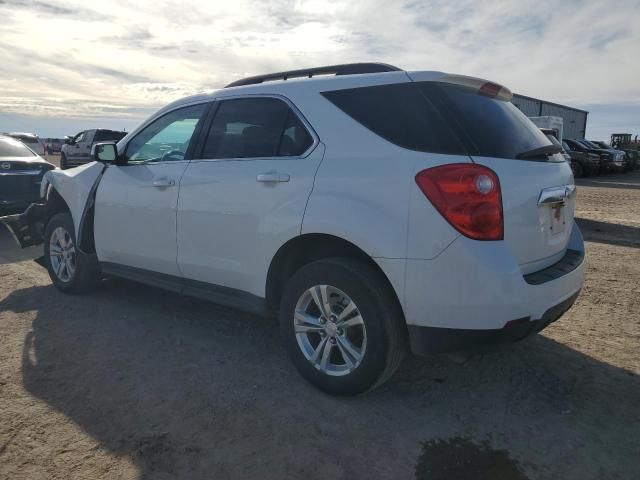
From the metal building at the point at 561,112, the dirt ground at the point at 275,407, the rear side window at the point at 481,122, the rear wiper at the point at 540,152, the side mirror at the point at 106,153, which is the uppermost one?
the metal building at the point at 561,112

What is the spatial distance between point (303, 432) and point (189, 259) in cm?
162

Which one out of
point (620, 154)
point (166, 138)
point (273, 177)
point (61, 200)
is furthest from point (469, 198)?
point (620, 154)

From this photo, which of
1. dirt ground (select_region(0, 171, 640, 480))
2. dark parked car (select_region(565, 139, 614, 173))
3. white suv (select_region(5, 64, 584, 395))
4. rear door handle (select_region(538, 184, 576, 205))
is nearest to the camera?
dirt ground (select_region(0, 171, 640, 480))

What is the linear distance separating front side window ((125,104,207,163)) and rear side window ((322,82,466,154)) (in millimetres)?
1367

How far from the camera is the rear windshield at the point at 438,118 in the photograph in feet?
9.09

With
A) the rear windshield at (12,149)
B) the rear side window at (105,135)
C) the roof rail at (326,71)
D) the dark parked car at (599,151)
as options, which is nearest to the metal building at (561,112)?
the dark parked car at (599,151)

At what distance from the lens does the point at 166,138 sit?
429 centimetres

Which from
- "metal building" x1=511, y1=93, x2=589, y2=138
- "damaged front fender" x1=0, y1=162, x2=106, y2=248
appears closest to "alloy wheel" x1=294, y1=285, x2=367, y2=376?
"damaged front fender" x1=0, y1=162, x2=106, y2=248

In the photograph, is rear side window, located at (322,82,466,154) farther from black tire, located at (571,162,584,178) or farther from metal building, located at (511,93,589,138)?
metal building, located at (511,93,589,138)

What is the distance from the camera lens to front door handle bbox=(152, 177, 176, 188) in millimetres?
3945

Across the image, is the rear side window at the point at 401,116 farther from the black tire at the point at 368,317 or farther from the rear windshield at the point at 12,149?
the rear windshield at the point at 12,149

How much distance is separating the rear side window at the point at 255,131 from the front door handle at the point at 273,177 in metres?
0.15

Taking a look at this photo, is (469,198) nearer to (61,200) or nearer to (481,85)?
(481,85)

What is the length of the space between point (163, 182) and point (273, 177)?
116 cm
